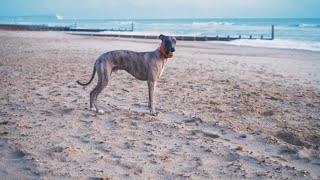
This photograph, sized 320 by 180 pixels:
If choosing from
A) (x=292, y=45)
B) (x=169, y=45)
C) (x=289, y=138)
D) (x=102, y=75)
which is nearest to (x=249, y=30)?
(x=292, y=45)

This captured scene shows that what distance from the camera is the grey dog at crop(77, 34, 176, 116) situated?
5762mm

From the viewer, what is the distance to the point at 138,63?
5.91 metres

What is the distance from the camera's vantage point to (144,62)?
5.89 meters

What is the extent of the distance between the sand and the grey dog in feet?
1.77

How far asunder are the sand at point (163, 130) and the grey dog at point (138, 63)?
0.54 m

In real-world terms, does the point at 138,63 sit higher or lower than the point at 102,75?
higher

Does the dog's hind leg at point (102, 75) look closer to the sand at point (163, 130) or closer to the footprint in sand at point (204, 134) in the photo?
the sand at point (163, 130)

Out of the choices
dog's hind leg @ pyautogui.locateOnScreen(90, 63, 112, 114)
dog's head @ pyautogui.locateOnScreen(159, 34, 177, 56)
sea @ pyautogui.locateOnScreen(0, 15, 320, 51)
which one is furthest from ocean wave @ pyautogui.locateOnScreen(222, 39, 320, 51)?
dog's hind leg @ pyautogui.locateOnScreen(90, 63, 112, 114)

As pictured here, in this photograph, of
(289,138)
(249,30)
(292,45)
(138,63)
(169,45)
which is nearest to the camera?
(289,138)

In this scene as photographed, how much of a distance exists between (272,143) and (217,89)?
11.8 ft

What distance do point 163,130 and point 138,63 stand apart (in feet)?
4.85

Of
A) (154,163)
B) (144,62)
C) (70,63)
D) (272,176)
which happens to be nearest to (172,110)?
(144,62)

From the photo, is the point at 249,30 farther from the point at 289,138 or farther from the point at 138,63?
the point at 289,138

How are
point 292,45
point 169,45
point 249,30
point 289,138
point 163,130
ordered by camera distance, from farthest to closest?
point 249,30 < point 292,45 < point 169,45 < point 163,130 < point 289,138
